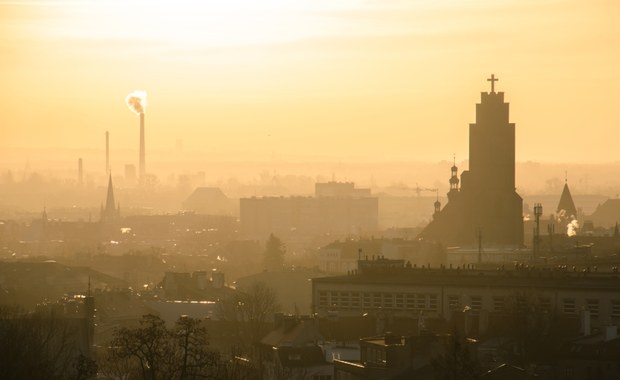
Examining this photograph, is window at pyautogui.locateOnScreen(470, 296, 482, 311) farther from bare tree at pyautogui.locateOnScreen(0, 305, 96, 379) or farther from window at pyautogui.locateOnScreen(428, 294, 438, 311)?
bare tree at pyautogui.locateOnScreen(0, 305, 96, 379)

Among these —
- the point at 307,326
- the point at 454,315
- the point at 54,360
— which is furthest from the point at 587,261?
the point at 54,360

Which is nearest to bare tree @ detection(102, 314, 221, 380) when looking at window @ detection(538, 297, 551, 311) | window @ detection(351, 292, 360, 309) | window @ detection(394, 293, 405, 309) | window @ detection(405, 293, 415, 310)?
window @ detection(538, 297, 551, 311)

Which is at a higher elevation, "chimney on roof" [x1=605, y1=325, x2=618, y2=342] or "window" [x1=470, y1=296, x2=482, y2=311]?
"window" [x1=470, y1=296, x2=482, y2=311]

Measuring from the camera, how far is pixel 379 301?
79.6 meters

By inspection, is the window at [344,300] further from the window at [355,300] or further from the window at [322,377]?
the window at [322,377]

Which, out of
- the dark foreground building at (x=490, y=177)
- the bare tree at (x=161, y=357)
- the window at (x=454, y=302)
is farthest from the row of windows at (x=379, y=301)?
the dark foreground building at (x=490, y=177)

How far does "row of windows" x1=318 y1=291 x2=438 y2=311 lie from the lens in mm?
78250

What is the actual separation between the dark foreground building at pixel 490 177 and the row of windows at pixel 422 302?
2038 inches

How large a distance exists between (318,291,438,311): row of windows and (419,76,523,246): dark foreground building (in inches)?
2026

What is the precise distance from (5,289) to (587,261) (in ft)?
82.9

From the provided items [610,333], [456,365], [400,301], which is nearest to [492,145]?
[400,301]

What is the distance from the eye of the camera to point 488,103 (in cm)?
13425

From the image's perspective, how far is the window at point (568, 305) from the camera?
75012 mm

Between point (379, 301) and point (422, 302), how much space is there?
1.81m
